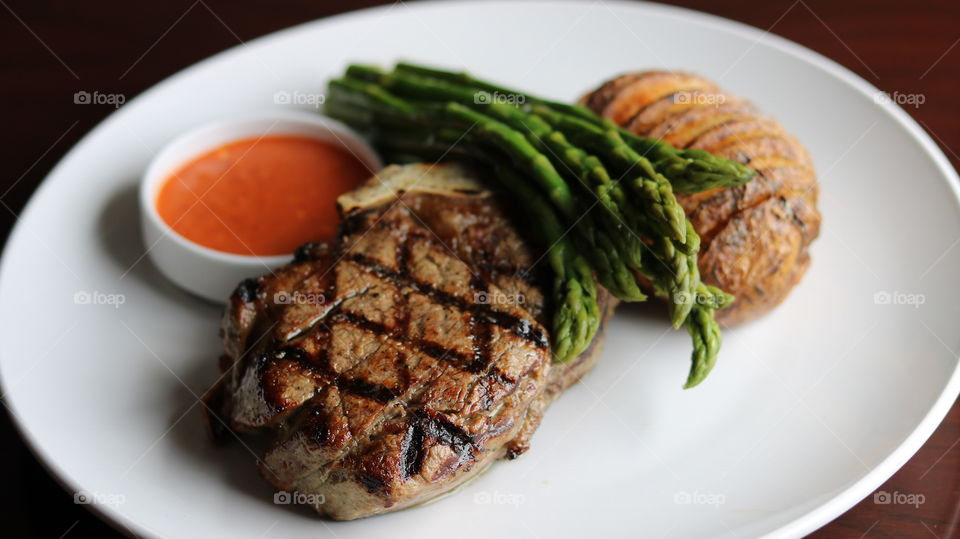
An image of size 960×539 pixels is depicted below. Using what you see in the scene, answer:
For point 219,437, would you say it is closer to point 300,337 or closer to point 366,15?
point 300,337

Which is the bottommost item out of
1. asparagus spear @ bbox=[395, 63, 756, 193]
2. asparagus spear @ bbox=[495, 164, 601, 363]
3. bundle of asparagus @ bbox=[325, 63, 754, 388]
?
asparagus spear @ bbox=[495, 164, 601, 363]

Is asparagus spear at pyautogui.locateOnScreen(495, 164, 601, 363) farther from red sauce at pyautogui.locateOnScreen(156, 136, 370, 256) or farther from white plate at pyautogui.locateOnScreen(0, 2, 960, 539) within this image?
red sauce at pyautogui.locateOnScreen(156, 136, 370, 256)

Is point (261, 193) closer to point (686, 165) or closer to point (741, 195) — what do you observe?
point (686, 165)

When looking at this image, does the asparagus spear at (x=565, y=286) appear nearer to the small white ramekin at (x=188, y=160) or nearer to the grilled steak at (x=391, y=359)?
the grilled steak at (x=391, y=359)

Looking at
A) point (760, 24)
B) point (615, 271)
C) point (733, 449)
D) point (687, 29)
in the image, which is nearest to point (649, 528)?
point (733, 449)

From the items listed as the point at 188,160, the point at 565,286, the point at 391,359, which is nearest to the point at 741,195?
the point at 565,286

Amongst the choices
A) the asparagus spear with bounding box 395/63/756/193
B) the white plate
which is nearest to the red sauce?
the white plate
